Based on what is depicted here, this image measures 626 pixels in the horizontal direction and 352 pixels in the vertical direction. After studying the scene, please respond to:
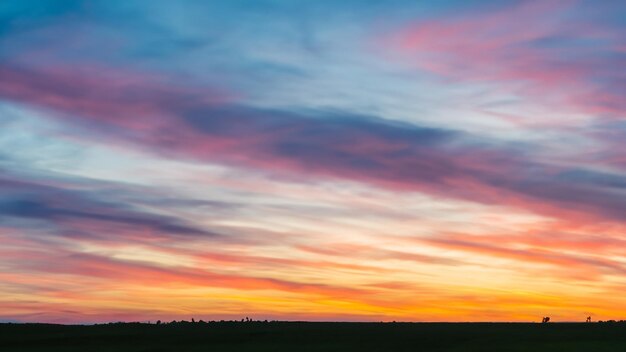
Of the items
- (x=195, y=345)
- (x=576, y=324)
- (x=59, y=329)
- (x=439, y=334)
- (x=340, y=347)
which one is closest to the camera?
(x=340, y=347)

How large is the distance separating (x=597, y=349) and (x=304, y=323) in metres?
53.1

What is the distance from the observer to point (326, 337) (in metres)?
87.6

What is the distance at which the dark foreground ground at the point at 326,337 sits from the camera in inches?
2933

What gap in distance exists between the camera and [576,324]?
96250mm

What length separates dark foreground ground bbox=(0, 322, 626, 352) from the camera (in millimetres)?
74500

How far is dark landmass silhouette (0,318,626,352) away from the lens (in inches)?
2938

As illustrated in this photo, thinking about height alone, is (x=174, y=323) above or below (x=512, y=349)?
above

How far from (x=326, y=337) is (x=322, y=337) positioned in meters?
0.41

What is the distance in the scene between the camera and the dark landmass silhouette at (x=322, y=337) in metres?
74.6

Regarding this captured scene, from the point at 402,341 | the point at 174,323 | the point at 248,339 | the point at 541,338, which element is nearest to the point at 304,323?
the point at 174,323

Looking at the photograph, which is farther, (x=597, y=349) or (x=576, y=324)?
(x=576, y=324)

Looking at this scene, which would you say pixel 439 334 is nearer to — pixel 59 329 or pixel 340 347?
pixel 340 347

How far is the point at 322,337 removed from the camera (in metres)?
87.7

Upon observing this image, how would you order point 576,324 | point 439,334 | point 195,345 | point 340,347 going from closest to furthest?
point 340,347 → point 195,345 → point 439,334 → point 576,324
